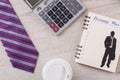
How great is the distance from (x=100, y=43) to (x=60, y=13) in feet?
0.47

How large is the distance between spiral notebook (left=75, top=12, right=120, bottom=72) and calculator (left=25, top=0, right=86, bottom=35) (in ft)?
0.13

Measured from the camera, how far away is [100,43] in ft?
2.53

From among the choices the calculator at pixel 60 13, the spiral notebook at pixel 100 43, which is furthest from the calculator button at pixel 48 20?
the spiral notebook at pixel 100 43

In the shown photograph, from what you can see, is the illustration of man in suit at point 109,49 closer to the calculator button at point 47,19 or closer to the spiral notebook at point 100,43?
the spiral notebook at point 100,43

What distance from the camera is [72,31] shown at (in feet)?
2.57

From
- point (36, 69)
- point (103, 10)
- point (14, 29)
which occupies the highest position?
point (103, 10)

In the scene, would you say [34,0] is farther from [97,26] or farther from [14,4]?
[97,26]

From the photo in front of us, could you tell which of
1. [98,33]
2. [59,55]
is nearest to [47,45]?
[59,55]

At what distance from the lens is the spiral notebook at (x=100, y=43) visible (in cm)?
77

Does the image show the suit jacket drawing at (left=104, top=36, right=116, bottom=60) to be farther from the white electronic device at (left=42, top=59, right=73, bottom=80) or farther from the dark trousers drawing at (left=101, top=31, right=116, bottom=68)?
the white electronic device at (left=42, top=59, right=73, bottom=80)

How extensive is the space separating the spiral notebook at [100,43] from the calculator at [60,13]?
0.04m

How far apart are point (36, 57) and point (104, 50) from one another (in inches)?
7.8

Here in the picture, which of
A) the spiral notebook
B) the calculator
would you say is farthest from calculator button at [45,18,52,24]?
the spiral notebook

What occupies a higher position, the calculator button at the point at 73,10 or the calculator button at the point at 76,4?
the calculator button at the point at 76,4
